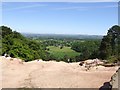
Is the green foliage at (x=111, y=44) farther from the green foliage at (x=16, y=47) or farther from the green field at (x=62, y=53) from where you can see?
the green field at (x=62, y=53)

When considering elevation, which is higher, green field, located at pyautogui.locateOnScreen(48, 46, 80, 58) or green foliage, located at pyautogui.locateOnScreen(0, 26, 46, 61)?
green foliage, located at pyautogui.locateOnScreen(0, 26, 46, 61)

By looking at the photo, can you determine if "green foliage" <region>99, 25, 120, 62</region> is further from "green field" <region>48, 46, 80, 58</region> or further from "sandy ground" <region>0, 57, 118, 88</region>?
"sandy ground" <region>0, 57, 118, 88</region>

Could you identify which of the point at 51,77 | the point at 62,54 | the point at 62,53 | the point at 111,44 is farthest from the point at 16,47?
the point at 62,53

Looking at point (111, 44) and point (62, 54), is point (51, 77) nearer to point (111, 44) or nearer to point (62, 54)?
point (111, 44)

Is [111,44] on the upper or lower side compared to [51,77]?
upper

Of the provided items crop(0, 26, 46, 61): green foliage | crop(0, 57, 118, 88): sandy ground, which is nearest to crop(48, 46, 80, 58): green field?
crop(0, 26, 46, 61): green foliage

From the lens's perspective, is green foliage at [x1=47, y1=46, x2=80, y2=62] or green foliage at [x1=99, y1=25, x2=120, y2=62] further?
green foliage at [x1=47, y1=46, x2=80, y2=62]

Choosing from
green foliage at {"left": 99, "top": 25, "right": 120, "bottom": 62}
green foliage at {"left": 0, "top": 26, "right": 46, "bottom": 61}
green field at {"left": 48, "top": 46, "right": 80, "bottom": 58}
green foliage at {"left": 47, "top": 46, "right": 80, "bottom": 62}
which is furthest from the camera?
green field at {"left": 48, "top": 46, "right": 80, "bottom": 58}

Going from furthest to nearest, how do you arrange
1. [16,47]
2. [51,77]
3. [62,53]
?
[62,53] < [16,47] < [51,77]

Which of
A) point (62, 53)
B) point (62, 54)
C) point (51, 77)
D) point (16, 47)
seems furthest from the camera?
point (62, 53)

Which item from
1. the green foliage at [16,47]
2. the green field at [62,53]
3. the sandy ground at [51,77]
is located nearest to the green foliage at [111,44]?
the green foliage at [16,47]

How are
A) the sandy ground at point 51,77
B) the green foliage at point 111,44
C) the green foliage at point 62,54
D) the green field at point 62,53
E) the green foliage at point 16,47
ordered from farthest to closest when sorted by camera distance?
the green field at point 62,53
the green foliage at point 62,54
the green foliage at point 111,44
the green foliage at point 16,47
the sandy ground at point 51,77

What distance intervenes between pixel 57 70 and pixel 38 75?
109 centimetres

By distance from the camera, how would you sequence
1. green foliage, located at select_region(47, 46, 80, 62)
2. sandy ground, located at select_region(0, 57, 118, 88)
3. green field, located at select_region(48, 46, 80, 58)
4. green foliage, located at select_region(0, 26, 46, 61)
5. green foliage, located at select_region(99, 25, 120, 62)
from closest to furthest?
sandy ground, located at select_region(0, 57, 118, 88) < green foliage, located at select_region(0, 26, 46, 61) < green foliage, located at select_region(99, 25, 120, 62) < green foliage, located at select_region(47, 46, 80, 62) < green field, located at select_region(48, 46, 80, 58)
